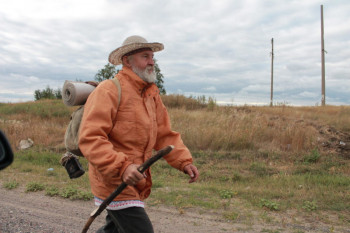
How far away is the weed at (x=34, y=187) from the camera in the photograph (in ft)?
21.1

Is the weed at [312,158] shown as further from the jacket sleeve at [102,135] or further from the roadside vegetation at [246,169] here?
the jacket sleeve at [102,135]

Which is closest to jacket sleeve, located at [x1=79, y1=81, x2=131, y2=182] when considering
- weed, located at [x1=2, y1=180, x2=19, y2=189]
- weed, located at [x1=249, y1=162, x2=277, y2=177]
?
weed, located at [x1=2, y1=180, x2=19, y2=189]

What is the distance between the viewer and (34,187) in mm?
6512

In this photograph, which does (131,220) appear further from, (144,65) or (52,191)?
(52,191)

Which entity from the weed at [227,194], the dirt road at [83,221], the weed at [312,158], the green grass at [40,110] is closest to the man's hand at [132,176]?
the dirt road at [83,221]

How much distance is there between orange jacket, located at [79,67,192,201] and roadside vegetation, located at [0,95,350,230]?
2768mm

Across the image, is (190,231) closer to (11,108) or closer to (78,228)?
(78,228)

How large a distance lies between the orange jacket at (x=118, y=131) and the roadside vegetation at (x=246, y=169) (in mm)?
2768

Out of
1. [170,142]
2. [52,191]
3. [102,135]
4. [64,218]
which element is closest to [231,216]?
[170,142]

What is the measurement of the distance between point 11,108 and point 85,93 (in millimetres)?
20606

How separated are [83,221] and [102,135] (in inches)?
116

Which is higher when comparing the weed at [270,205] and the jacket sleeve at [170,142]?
the jacket sleeve at [170,142]

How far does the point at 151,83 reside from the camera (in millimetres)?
2926

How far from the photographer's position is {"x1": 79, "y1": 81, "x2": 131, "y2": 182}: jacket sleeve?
235cm
